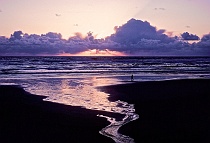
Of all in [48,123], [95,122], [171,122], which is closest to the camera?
[171,122]

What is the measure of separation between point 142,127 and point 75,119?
3.89 meters

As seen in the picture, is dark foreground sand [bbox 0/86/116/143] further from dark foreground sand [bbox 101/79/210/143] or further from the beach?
dark foreground sand [bbox 101/79/210/143]

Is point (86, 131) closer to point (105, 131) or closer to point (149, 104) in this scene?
point (105, 131)

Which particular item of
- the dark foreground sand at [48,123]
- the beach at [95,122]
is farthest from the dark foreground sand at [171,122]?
the dark foreground sand at [48,123]

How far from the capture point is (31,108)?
19.2 meters

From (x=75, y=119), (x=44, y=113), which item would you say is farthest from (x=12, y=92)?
(x=75, y=119)

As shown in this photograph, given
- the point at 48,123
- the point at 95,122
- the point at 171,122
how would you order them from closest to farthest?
the point at 171,122, the point at 48,123, the point at 95,122

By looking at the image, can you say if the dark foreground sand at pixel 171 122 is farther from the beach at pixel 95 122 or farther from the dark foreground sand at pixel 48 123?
the dark foreground sand at pixel 48 123

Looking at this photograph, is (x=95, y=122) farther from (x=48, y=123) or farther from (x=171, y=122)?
(x=171, y=122)

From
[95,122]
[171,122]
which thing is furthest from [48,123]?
[171,122]

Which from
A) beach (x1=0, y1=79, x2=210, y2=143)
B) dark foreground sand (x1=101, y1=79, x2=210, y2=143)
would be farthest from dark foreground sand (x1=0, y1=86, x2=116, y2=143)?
dark foreground sand (x1=101, y1=79, x2=210, y2=143)

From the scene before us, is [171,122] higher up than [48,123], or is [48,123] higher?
[171,122]

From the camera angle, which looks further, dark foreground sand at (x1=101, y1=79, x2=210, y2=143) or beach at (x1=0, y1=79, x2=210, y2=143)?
beach at (x1=0, y1=79, x2=210, y2=143)

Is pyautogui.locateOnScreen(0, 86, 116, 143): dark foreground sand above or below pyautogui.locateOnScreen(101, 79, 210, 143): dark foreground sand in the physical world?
below
